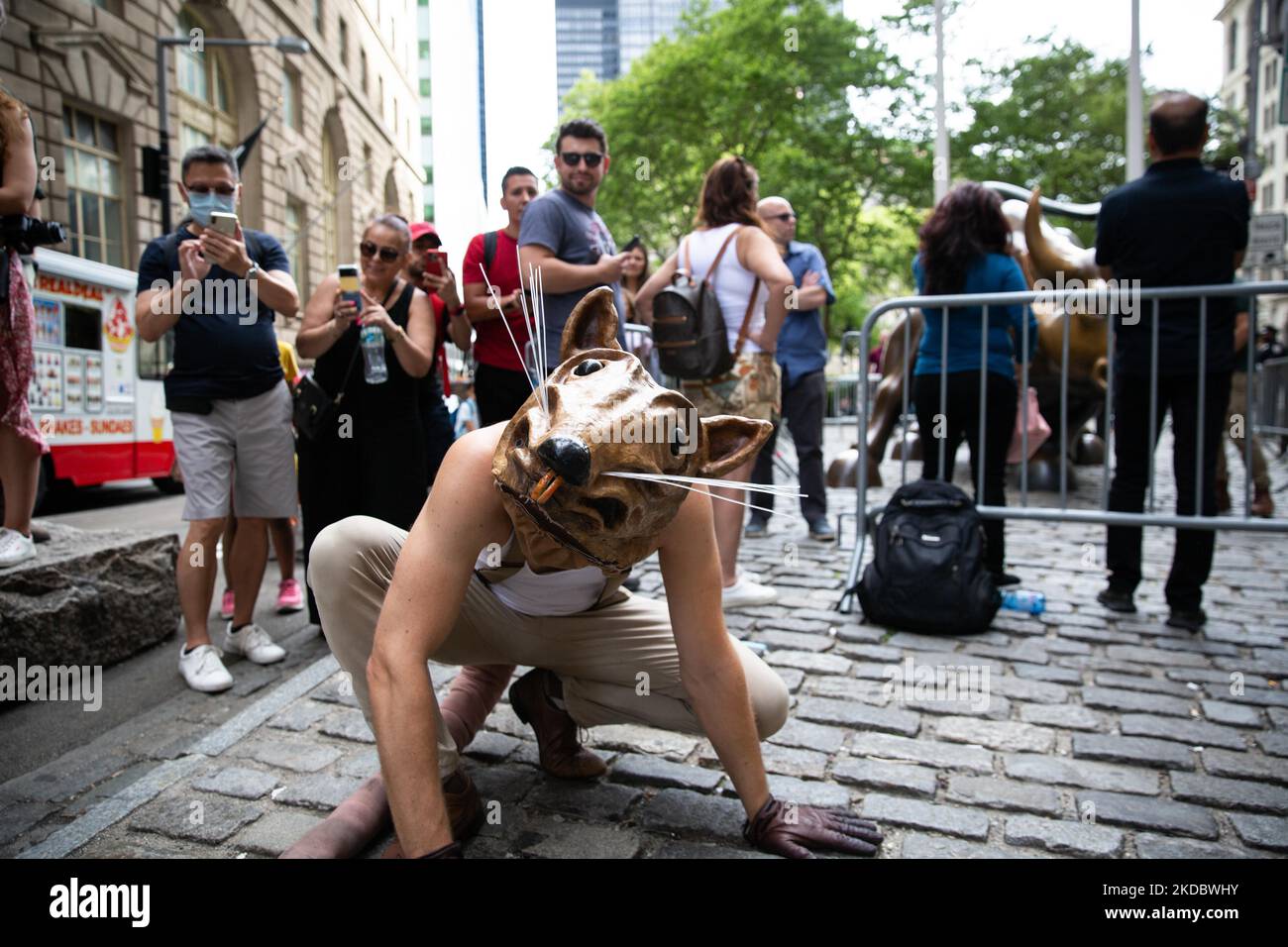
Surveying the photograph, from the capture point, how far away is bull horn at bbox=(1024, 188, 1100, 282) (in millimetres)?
6820

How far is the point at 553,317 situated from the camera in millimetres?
4527

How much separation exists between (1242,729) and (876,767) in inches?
54.8

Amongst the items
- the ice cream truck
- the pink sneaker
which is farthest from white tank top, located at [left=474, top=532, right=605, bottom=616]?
the ice cream truck

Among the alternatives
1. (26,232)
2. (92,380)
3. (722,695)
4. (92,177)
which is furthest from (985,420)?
(92,380)

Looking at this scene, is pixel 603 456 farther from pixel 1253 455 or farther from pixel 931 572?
pixel 1253 455

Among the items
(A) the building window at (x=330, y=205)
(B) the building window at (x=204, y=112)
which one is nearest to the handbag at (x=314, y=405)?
(A) the building window at (x=330, y=205)

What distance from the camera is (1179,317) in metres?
4.56

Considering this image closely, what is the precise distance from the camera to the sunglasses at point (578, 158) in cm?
440

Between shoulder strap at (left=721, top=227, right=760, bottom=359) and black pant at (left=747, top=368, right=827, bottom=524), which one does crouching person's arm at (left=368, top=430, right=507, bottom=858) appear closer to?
shoulder strap at (left=721, top=227, right=760, bottom=359)

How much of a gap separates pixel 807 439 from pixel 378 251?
348 centimetres

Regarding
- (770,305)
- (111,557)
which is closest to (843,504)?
(770,305)

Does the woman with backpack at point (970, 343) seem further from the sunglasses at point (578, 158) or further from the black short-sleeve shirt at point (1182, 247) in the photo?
the sunglasses at point (578, 158)

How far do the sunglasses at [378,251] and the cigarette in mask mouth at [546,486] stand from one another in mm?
2679
